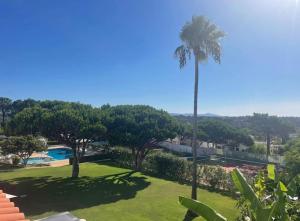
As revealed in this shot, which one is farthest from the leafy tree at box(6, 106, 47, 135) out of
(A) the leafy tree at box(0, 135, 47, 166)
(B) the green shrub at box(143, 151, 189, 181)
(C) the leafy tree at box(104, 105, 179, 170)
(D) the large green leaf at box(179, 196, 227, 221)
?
(D) the large green leaf at box(179, 196, 227, 221)

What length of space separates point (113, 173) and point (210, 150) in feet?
73.4

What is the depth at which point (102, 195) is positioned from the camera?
70.7 feet

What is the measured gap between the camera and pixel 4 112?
91500 mm

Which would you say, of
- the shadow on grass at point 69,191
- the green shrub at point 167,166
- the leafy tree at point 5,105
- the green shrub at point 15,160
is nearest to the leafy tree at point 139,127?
the green shrub at point 167,166

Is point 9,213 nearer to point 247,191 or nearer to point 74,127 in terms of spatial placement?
point 247,191

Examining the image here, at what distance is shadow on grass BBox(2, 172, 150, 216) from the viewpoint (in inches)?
745

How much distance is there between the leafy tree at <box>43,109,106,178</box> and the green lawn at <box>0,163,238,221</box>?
120 inches

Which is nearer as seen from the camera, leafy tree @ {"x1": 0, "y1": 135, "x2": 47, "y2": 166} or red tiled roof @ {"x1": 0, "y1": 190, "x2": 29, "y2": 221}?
red tiled roof @ {"x1": 0, "y1": 190, "x2": 29, "y2": 221}

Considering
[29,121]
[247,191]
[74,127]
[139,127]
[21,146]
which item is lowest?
[21,146]

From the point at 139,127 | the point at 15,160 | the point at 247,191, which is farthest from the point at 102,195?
the point at 247,191

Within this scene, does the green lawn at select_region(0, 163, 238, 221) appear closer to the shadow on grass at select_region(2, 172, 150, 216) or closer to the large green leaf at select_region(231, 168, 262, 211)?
the shadow on grass at select_region(2, 172, 150, 216)

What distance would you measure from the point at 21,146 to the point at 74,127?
10288mm

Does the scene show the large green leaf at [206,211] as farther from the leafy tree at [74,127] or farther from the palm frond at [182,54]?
the leafy tree at [74,127]

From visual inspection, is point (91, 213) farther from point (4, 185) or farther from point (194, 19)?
point (194, 19)
